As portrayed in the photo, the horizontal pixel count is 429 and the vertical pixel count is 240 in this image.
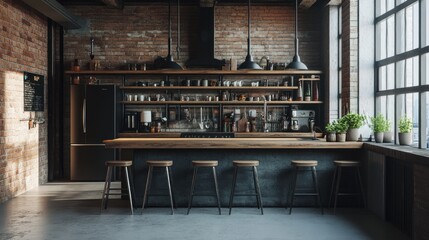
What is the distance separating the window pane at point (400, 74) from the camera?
664cm

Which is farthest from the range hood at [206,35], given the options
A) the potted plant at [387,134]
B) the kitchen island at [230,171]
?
the potted plant at [387,134]

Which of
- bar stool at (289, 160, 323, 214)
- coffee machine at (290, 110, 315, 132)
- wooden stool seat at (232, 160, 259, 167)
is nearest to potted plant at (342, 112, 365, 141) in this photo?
bar stool at (289, 160, 323, 214)

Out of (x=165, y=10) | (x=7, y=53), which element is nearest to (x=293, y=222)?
(x=7, y=53)

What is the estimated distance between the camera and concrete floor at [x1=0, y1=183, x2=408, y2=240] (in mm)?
5414

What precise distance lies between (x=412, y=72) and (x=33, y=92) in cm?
624

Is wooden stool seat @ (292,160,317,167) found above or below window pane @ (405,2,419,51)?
below

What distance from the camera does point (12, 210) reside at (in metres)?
6.84

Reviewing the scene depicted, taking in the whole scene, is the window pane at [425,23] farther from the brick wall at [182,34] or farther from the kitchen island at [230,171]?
the brick wall at [182,34]

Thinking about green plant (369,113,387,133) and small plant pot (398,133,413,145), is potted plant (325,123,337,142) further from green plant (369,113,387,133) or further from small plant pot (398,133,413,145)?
small plant pot (398,133,413,145)

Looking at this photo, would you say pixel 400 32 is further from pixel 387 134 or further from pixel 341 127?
pixel 341 127

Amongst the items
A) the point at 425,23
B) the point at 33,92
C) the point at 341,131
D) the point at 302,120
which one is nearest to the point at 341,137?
the point at 341,131

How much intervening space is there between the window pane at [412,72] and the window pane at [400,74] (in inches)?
5.9

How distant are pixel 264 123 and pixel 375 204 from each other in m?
3.90

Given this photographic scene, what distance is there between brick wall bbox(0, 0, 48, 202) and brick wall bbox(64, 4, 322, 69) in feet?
3.66
